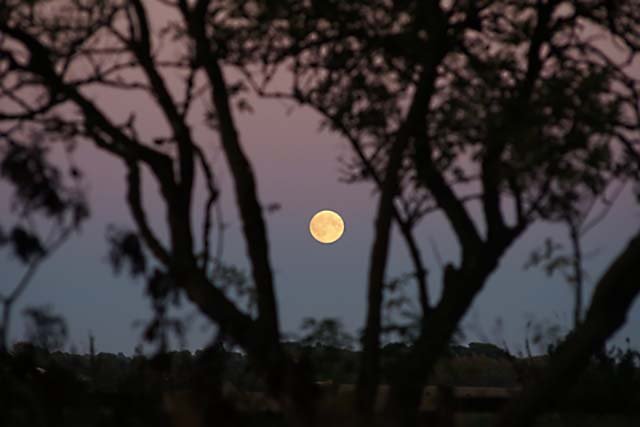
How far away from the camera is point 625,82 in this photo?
15.6m

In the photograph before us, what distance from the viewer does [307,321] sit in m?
18.0

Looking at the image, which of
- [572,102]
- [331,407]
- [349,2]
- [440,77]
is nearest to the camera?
[331,407]

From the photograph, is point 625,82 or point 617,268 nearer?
point 617,268

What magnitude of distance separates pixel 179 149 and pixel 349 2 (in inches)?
108

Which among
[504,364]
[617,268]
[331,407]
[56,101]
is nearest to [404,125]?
[617,268]

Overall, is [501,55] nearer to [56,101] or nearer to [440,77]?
[440,77]

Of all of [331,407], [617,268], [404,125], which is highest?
[404,125]

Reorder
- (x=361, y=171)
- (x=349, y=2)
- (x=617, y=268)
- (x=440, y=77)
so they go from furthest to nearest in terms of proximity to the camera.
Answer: (x=361, y=171), (x=440, y=77), (x=349, y=2), (x=617, y=268)

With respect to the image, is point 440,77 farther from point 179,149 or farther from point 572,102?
point 179,149

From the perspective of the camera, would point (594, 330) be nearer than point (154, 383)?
Yes

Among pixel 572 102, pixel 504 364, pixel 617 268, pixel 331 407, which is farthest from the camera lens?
pixel 504 364

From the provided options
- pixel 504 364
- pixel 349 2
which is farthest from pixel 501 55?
pixel 504 364

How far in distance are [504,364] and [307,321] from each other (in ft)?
39.0

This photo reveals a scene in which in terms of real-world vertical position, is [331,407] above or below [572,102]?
below
